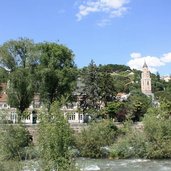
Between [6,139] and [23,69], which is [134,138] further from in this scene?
[6,139]

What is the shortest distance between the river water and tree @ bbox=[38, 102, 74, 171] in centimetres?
1817

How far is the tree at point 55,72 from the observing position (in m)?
70.5

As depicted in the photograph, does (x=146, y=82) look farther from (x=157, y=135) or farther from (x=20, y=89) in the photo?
(x=157, y=135)

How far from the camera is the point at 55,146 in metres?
22.2

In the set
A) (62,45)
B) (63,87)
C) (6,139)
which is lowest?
(6,139)

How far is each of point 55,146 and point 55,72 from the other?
161ft

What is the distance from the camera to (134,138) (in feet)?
179

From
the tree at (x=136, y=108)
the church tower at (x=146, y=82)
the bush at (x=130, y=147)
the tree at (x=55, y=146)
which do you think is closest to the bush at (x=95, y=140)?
the bush at (x=130, y=147)

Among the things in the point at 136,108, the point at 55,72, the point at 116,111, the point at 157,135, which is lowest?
the point at 157,135

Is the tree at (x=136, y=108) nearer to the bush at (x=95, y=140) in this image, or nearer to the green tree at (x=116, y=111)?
the green tree at (x=116, y=111)

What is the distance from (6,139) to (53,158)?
14.7 ft

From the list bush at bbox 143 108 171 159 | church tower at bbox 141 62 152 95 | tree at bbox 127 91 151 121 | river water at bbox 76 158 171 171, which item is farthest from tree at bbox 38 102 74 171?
church tower at bbox 141 62 152 95

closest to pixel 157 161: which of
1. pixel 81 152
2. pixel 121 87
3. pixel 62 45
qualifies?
pixel 81 152

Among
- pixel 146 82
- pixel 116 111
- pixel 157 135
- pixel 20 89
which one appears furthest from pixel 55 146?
pixel 146 82
